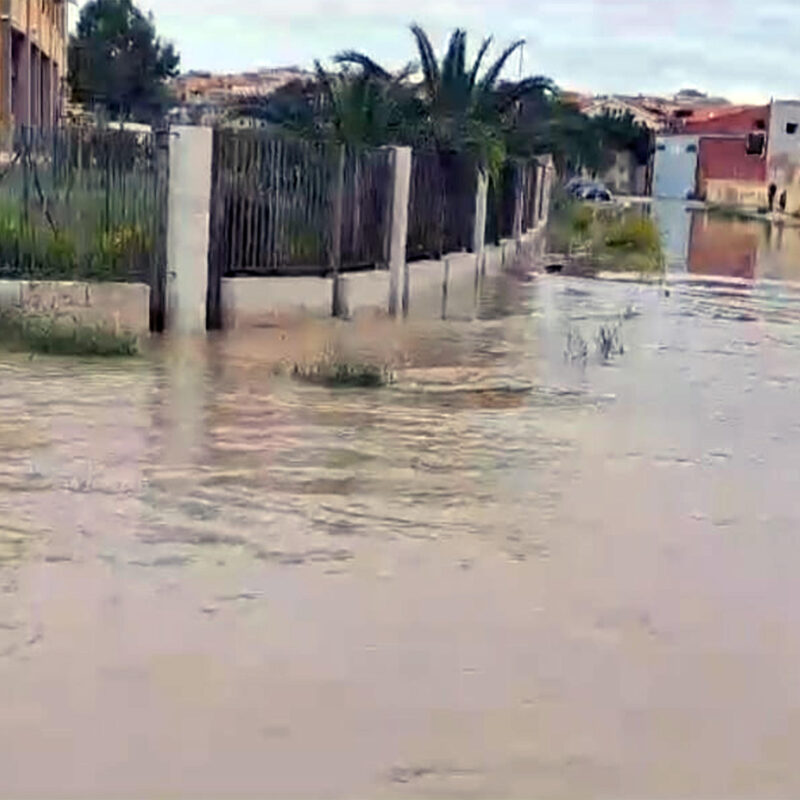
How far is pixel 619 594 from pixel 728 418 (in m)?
5.31

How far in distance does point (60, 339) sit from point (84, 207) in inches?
80.0

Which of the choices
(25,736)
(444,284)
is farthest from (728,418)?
(444,284)

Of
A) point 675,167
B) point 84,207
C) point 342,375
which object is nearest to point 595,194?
point 675,167

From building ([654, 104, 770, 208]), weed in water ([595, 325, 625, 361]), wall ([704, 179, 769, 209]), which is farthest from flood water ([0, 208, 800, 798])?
building ([654, 104, 770, 208])

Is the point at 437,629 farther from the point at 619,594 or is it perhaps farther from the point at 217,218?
the point at 217,218

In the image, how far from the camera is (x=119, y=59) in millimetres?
61969

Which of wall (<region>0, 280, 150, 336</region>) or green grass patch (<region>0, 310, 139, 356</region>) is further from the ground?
wall (<region>0, 280, 150, 336</region>)

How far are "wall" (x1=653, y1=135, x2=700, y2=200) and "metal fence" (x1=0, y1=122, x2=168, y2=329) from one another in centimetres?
8512

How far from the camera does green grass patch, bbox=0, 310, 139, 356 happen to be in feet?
42.4

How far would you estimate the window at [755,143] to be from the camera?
90500 millimetres

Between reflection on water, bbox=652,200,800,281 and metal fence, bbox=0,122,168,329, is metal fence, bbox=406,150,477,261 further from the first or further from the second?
reflection on water, bbox=652,200,800,281

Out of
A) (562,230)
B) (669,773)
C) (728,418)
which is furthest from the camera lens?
(562,230)

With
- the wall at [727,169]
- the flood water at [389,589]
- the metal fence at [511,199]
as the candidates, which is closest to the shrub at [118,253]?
the flood water at [389,589]

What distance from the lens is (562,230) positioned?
130 ft
